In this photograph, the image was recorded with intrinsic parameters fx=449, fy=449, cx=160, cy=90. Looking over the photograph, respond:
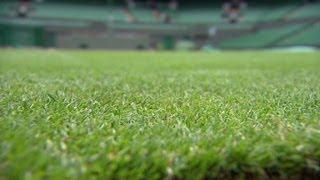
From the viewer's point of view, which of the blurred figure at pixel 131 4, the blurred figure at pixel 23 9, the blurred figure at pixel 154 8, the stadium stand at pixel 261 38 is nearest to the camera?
the stadium stand at pixel 261 38

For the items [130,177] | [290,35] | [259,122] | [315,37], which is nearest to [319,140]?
[259,122]

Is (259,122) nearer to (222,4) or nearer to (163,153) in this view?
(163,153)

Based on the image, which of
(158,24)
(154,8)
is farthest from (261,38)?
(154,8)

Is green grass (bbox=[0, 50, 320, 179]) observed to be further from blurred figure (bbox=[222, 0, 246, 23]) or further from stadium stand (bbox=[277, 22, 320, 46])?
blurred figure (bbox=[222, 0, 246, 23])

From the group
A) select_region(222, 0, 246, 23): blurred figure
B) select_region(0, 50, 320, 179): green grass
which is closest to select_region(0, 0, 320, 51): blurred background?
select_region(222, 0, 246, 23): blurred figure

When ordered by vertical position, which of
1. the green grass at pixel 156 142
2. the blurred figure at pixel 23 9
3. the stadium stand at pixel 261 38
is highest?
the green grass at pixel 156 142

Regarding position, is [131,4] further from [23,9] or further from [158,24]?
[23,9]

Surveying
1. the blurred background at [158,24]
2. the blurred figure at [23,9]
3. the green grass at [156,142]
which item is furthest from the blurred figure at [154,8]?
the green grass at [156,142]

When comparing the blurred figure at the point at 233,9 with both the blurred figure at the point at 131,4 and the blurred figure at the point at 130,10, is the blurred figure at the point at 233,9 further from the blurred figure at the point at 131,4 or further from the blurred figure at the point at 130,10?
the blurred figure at the point at 131,4
